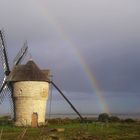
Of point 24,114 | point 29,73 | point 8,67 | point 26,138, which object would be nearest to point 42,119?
point 24,114

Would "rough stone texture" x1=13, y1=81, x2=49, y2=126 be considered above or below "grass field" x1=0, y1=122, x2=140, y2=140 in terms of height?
above

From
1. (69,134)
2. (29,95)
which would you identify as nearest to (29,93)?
(29,95)

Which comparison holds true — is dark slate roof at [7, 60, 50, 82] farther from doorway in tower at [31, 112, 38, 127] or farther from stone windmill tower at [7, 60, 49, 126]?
doorway in tower at [31, 112, 38, 127]

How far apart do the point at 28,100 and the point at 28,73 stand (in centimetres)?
339

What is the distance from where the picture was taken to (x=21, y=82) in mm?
49594

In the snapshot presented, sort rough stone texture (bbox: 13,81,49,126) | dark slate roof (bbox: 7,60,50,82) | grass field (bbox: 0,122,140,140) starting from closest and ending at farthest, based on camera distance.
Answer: grass field (bbox: 0,122,140,140), rough stone texture (bbox: 13,81,49,126), dark slate roof (bbox: 7,60,50,82)

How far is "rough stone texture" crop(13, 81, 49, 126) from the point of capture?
49.4 metres

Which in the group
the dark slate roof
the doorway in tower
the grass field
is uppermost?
the dark slate roof

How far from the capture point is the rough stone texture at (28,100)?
4944 centimetres

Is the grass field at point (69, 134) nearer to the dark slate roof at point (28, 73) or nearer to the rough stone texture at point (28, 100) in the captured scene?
the rough stone texture at point (28, 100)

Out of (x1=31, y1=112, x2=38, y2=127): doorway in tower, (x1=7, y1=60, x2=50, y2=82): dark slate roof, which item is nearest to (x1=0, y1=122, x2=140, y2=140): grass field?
(x1=31, y1=112, x2=38, y2=127): doorway in tower

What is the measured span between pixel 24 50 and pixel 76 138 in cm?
2965

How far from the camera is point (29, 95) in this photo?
Answer: 49.3 metres

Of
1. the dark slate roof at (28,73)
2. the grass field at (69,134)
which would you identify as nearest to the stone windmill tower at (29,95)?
the dark slate roof at (28,73)
